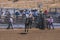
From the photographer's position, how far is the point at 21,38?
17.1 m

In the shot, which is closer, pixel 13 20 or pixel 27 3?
pixel 13 20

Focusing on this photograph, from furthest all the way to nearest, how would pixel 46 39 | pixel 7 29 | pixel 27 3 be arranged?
pixel 27 3 < pixel 7 29 < pixel 46 39

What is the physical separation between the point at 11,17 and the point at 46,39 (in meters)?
7.00

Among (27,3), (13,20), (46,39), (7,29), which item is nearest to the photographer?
(46,39)

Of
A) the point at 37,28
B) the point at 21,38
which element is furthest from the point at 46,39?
the point at 37,28

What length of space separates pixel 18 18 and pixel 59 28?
11.4 ft

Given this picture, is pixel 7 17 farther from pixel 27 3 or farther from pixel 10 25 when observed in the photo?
pixel 27 3

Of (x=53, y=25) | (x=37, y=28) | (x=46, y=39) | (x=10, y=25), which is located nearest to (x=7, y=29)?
(x=10, y=25)

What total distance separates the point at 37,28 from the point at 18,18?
2.13m

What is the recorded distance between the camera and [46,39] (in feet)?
53.6

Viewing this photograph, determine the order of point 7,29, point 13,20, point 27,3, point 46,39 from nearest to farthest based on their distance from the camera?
1. point 46,39
2. point 7,29
3. point 13,20
4. point 27,3

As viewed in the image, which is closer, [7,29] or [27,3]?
[7,29]

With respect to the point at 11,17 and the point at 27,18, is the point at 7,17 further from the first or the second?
the point at 27,18

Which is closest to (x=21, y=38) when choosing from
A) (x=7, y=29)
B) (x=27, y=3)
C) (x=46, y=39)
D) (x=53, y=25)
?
(x=46, y=39)
